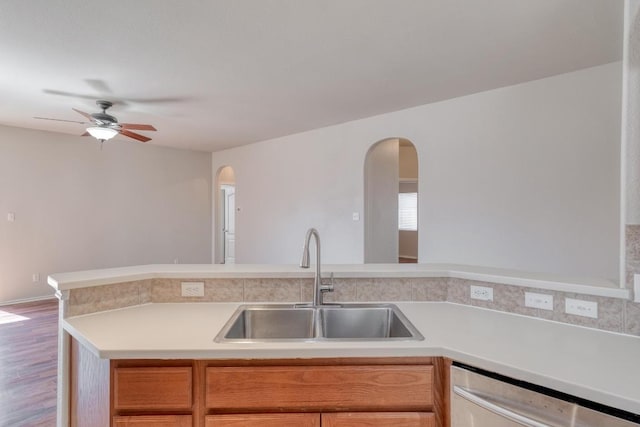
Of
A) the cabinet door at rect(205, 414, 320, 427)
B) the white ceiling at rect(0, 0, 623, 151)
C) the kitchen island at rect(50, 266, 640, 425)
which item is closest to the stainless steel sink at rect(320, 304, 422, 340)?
the kitchen island at rect(50, 266, 640, 425)

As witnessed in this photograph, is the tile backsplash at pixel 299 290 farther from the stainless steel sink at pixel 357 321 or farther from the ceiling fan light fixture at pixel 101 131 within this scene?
the ceiling fan light fixture at pixel 101 131

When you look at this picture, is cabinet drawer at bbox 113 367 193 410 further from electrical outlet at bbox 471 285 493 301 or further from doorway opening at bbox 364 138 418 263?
doorway opening at bbox 364 138 418 263

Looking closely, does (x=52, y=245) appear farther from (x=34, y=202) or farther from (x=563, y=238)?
(x=563, y=238)

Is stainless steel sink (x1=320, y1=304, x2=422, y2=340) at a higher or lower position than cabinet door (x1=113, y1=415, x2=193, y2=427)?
higher

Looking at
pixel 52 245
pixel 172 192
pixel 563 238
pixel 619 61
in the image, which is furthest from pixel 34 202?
pixel 619 61

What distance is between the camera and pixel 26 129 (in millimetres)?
5020

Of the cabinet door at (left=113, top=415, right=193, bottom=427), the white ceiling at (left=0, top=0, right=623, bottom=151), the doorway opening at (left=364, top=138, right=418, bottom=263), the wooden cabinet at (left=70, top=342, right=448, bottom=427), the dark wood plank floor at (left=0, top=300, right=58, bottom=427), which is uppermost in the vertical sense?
the white ceiling at (left=0, top=0, right=623, bottom=151)

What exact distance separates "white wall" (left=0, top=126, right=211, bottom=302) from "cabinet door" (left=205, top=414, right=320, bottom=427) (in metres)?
5.60

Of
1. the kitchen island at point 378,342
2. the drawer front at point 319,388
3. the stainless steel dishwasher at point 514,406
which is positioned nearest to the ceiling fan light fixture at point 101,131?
the kitchen island at point 378,342

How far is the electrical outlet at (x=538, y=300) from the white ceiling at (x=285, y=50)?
1755 millimetres

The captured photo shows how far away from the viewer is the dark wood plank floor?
7.47 feet

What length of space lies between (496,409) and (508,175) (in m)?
2.88

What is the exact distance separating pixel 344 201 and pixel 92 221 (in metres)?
4.34

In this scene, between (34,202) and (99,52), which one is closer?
(99,52)
